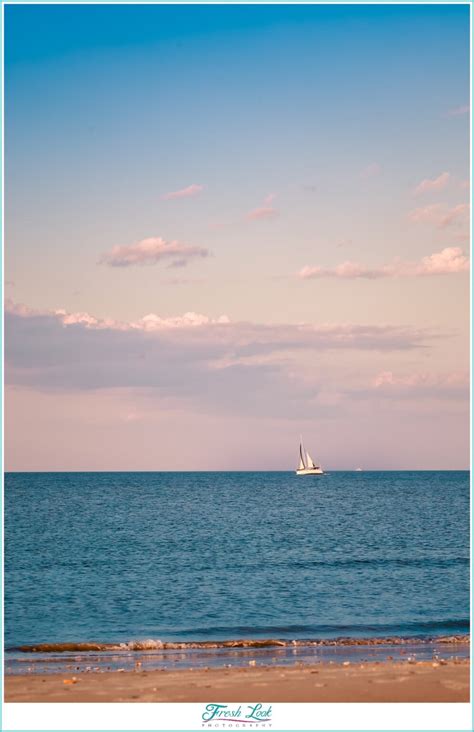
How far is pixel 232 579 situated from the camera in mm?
34281

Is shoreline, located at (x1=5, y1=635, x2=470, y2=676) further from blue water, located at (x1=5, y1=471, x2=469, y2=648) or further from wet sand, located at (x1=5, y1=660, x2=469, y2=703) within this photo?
wet sand, located at (x1=5, y1=660, x2=469, y2=703)

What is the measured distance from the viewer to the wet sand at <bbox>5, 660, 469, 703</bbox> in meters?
13.4

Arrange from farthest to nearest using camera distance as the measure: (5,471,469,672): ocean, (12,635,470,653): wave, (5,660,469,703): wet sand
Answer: (5,471,469,672): ocean < (12,635,470,653): wave < (5,660,469,703): wet sand

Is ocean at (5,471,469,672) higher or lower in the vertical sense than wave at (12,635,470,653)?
lower

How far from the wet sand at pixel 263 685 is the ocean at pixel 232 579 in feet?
18.2

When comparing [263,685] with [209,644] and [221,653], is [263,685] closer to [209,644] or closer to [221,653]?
[221,653]

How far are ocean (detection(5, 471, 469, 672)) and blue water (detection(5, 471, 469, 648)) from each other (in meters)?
0.06

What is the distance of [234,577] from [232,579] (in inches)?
23.7

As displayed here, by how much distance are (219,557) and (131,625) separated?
16922mm

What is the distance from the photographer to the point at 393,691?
13625mm

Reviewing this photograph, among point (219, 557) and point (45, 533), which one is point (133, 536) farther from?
point (219, 557)

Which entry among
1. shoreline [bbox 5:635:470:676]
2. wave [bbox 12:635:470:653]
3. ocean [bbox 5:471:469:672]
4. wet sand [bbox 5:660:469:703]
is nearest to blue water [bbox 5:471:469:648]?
ocean [bbox 5:471:469:672]

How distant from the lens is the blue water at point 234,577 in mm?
24859

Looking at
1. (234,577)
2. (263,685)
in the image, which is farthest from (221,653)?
(234,577)
